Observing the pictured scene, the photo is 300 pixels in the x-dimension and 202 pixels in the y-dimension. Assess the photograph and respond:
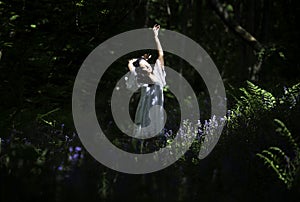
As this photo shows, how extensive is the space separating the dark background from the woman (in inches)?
11.9

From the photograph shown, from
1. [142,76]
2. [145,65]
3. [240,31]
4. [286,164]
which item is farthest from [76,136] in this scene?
[240,31]

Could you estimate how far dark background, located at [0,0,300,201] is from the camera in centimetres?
368

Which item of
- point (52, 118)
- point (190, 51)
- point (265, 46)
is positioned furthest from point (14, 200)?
point (190, 51)

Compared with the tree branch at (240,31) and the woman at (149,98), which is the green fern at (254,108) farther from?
the tree branch at (240,31)

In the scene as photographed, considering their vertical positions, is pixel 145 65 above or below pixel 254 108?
above

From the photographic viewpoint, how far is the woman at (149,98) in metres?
7.62

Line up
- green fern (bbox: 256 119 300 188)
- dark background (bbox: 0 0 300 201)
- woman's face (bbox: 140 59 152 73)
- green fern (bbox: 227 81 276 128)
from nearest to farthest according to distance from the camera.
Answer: dark background (bbox: 0 0 300 201) < green fern (bbox: 256 119 300 188) < green fern (bbox: 227 81 276 128) < woman's face (bbox: 140 59 152 73)

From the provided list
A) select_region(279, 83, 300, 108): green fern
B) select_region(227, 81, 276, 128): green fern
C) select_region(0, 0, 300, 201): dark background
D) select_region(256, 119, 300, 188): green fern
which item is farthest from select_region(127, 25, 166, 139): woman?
select_region(256, 119, 300, 188): green fern

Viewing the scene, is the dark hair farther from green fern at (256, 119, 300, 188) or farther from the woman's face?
green fern at (256, 119, 300, 188)

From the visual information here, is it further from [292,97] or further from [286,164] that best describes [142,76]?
[286,164]

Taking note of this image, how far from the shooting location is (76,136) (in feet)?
20.7

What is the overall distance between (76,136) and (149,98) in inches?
82.9

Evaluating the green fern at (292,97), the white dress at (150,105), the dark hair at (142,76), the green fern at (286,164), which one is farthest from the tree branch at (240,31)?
the green fern at (286,164)

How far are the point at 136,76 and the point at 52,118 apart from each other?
150cm
